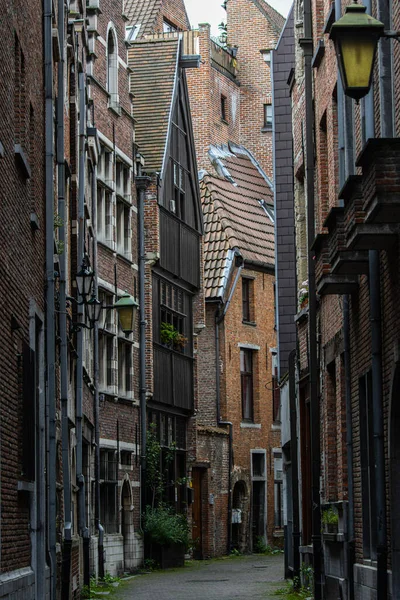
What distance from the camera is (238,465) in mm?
39938

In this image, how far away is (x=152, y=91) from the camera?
34656mm

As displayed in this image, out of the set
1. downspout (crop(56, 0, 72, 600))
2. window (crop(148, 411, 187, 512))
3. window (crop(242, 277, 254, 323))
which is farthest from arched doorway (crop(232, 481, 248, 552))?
downspout (crop(56, 0, 72, 600))

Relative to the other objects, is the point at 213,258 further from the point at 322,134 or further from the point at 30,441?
the point at 30,441

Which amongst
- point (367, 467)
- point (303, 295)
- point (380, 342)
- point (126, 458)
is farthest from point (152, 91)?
point (380, 342)

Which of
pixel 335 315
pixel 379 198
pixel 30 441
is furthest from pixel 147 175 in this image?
pixel 379 198

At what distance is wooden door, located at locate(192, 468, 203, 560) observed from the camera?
121 ft

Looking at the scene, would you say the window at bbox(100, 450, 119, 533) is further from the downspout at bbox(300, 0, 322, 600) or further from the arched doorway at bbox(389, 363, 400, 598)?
the arched doorway at bbox(389, 363, 400, 598)

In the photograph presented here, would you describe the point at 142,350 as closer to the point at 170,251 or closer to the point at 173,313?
the point at 173,313

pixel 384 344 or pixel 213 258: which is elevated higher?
pixel 213 258

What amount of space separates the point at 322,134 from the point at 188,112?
59.2 ft

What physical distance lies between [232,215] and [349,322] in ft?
86.2

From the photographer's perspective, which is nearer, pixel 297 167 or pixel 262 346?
pixel 297 167

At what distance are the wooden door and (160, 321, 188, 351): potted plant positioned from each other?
4492 millimetres

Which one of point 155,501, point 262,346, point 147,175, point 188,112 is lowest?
point 155,501
